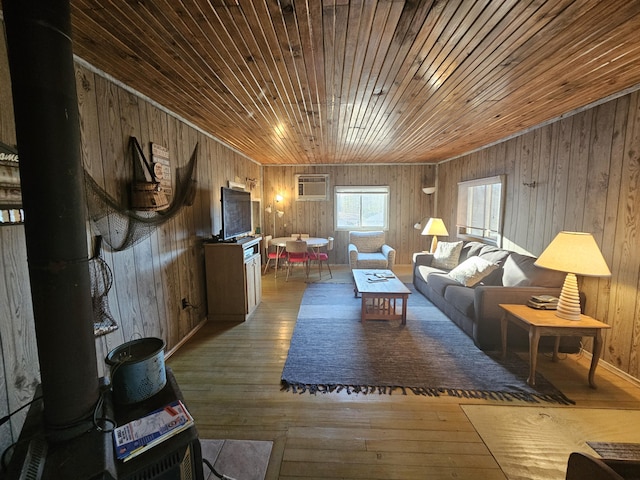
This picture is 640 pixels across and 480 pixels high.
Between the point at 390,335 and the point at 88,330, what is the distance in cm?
261

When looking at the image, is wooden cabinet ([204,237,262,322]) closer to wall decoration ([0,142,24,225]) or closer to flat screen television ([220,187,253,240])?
flat screen television ([220,187,253,240])

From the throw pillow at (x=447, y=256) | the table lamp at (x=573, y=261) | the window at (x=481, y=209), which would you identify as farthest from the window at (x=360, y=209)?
the table lamp at (x=573, y=261)

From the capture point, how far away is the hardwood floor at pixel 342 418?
1512 mm

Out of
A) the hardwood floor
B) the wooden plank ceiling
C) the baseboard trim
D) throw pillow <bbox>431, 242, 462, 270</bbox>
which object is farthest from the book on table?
throw pillow <bbox>431, 242, 462, 270</bbox>

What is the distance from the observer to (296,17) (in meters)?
1.38

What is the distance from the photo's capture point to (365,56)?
1.74 m

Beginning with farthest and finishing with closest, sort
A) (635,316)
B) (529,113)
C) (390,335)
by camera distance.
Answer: (390,335) → (529,113) → (635,316)

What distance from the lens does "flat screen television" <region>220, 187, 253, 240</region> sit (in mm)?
3283

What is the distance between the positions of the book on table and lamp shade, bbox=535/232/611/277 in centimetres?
258

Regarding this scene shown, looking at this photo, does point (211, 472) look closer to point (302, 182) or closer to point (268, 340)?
point (268, 340)

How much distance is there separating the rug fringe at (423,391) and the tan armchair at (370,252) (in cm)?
297

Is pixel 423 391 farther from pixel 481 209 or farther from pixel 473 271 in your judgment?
pixel 481 209

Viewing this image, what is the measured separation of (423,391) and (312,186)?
16.3 feet

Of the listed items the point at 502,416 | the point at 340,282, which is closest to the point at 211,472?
the point at 502,416
